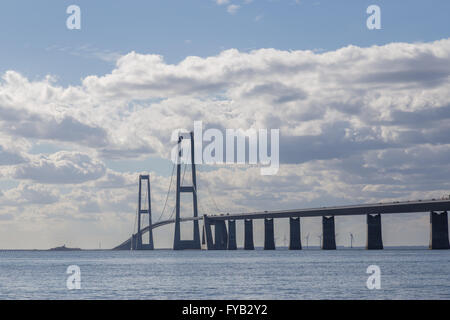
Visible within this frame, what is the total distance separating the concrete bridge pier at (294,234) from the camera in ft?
566

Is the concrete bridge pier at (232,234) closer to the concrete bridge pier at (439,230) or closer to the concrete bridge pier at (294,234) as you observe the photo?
the concrete bridge pier at (294,234)

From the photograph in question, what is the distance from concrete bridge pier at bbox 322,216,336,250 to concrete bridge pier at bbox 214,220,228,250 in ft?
94.0

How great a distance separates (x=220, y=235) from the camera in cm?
18788

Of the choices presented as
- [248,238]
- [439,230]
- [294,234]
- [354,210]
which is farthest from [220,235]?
[439,230]

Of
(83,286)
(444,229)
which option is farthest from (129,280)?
(444,229)

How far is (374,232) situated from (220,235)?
5209 cm

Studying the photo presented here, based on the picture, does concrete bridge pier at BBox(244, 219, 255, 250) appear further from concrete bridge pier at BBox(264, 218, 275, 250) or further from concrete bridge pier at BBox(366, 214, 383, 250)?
concrete bridge pier at BBox(366, 214, 383, 250)

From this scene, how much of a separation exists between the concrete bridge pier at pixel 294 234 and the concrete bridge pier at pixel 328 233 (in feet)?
23.8

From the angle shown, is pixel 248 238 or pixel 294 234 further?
pixel 248 238

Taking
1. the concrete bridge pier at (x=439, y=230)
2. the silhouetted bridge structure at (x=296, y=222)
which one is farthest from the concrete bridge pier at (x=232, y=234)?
the concrete bridge pier at (x=439, y=230)

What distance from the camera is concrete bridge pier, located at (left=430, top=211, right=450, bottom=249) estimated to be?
132 m

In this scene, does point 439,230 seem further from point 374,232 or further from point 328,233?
point 328,233

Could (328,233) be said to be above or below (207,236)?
above
